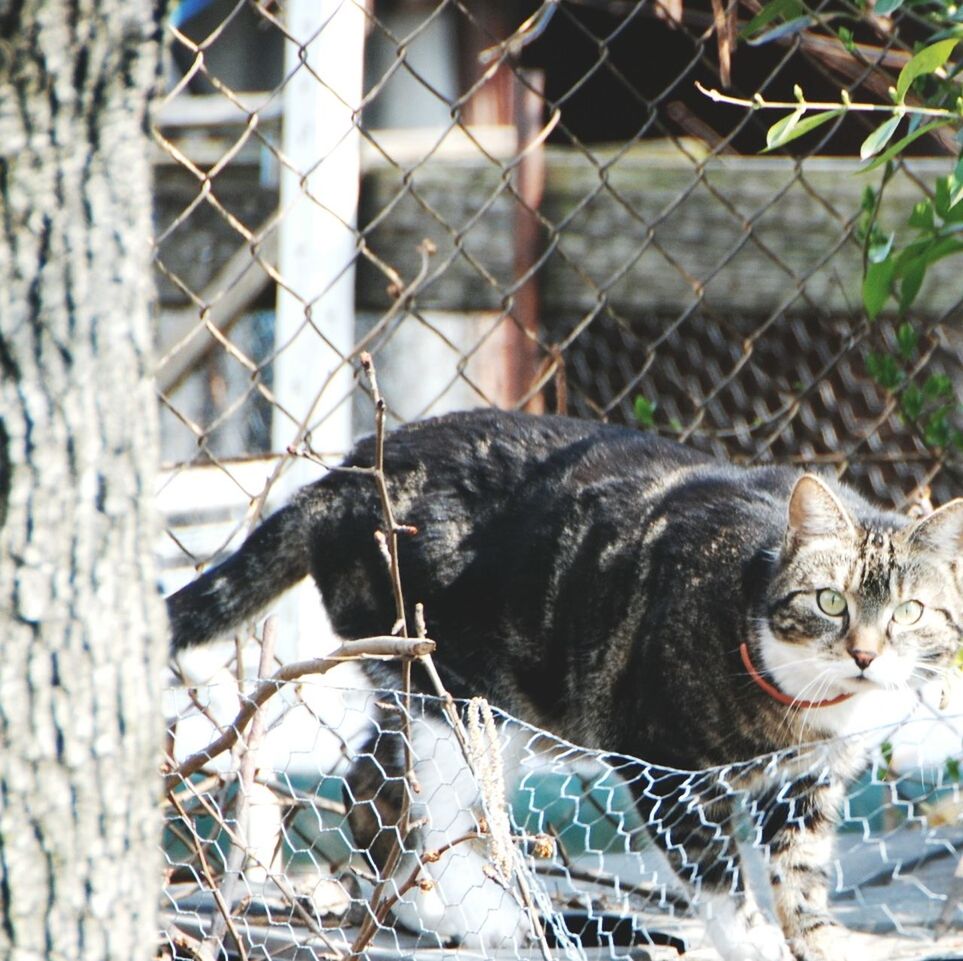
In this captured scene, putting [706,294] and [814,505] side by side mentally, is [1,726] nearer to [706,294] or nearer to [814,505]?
[814,505]

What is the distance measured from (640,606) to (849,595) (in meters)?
0.33

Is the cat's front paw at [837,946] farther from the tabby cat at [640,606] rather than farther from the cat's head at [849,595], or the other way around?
the cat's head at [849,595]

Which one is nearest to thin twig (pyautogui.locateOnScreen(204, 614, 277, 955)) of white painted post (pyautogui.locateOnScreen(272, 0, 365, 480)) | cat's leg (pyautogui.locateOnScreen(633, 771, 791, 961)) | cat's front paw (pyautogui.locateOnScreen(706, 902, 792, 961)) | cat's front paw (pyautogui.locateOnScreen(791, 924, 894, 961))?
cat's leg (pyautogui.locateOnScreen(633, 771, 791, 961))

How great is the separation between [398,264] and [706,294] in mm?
560

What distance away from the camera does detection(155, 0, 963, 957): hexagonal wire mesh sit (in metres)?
2.06

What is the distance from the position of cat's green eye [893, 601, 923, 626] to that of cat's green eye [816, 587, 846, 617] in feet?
0.26

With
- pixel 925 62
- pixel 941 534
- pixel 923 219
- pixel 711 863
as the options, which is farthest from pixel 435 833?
pixel 925 62

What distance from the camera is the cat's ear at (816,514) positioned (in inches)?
82.4

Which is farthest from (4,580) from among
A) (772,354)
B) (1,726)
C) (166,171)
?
(772,354)

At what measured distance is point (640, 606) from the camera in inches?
89.3

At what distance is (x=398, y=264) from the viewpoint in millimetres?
A: 2588

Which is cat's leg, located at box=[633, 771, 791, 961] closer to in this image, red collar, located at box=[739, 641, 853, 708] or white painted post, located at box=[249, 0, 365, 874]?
red collar, located at box=[739, 641, 853, 708]

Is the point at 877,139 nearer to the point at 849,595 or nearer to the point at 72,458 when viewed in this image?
the point at 849,595

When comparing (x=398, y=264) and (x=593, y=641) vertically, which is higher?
(x=398, y=264)
